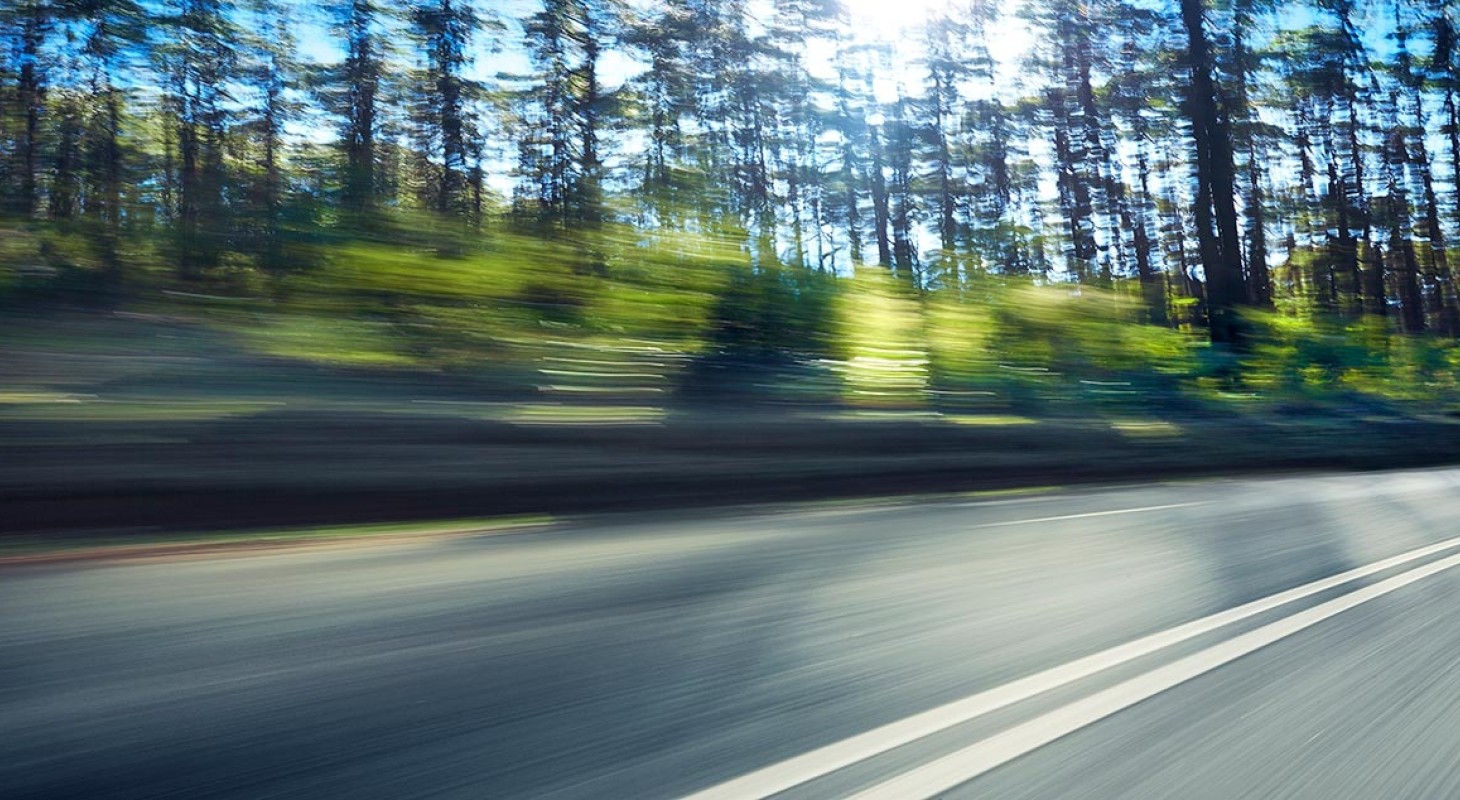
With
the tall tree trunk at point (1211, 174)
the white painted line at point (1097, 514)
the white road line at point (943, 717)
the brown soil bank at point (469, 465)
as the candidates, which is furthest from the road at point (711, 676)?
the tall tree trunk at point (1211, 174)

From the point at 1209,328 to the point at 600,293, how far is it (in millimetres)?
14999

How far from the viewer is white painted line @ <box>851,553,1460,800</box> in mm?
2633

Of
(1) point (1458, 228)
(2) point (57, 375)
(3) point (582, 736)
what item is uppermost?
(1) point (1458, 228)

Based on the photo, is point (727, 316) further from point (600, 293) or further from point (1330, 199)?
point (1330, 199)

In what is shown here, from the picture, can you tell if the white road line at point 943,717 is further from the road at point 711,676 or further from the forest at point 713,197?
the forest at point 713,197

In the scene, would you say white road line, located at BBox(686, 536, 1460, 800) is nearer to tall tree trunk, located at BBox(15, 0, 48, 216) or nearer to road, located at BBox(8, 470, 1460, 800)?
road, located at BBox(8, 470, 1460, 800)

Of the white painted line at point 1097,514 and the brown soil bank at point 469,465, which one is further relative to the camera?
the white painted line at point 1097,514

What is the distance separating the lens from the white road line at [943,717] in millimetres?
2586

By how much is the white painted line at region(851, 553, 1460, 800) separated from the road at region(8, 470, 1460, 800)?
13mm

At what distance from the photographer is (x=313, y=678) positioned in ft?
10.2

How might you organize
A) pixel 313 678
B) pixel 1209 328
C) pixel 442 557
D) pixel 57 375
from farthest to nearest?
1. pixel 1209 328
2. pixel 57 375
3. pixel 442 557
4. pixel 313 678

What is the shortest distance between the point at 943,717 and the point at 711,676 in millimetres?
764

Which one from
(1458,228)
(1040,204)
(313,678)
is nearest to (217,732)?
(313,678)

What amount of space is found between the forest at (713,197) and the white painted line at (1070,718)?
16.7ft
